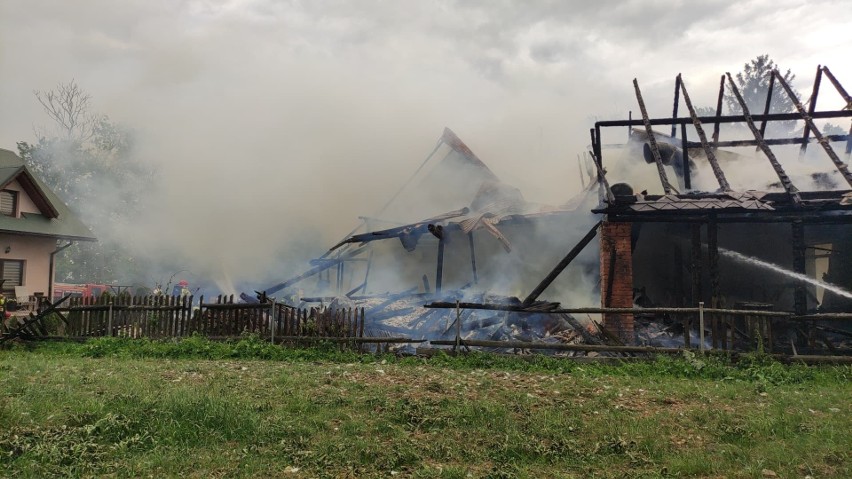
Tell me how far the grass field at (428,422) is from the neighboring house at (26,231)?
1556cm

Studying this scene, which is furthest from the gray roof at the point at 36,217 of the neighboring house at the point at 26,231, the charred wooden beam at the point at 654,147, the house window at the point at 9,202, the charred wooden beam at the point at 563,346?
the charred wooden beam at the point at 654,147

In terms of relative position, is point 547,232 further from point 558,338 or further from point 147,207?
point 147,207

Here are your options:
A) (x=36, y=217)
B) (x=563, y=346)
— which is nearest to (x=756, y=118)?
(x=563, y=346)

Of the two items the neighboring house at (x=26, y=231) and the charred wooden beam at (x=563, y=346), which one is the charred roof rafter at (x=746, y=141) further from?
the neighboring house at (x=26, y=231)

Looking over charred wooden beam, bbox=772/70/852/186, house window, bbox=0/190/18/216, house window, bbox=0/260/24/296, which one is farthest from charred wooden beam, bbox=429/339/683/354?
house window, bbox=0/190/18/216

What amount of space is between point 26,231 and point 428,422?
2219 cm

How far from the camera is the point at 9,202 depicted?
73.4 ft

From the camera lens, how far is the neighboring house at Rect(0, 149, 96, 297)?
21812 millimetres

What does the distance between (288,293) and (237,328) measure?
7.95 metres

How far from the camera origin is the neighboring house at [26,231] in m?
21.8

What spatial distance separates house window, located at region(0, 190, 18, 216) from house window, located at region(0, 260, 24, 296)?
6.44 feet

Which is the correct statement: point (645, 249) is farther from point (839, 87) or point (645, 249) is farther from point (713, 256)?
point (839, 87)

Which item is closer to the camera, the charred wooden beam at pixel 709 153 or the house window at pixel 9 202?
the charred wooden beam at pixel 709 153

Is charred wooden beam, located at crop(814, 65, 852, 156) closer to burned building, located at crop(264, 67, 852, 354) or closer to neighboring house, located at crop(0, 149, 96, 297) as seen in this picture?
burned building, located at crop(264, 67, 852, 354)
